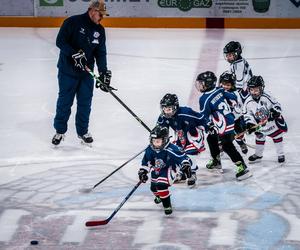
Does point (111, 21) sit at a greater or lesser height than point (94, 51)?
lesser

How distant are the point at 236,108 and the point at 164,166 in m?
1.27

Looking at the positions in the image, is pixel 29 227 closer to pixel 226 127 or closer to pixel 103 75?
pixel 226 127

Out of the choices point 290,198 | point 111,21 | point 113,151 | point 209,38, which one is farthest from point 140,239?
point 111,21

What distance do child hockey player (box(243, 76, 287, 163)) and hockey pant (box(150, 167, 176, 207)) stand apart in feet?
3.94

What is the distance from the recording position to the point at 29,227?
14.4ft

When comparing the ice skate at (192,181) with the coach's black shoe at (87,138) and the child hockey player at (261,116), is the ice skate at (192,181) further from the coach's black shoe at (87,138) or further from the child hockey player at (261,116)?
the coach's black shoe at (87,138)

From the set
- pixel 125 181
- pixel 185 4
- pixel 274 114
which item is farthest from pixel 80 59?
pixel 185 4

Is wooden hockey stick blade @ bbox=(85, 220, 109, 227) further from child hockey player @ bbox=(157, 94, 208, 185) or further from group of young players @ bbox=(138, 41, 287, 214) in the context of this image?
child hockey player @ bbox=(157, 94, 208, 185)

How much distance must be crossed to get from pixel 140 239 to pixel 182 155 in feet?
2.11

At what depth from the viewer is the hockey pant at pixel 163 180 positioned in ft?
15.0

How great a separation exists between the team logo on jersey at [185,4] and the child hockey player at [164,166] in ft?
28.5

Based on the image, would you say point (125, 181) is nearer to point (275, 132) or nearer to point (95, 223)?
point (95, 223)

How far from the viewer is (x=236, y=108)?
5637 millimetres

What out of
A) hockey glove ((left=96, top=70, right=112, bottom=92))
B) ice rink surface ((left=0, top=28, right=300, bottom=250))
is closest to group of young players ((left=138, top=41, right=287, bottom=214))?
ice rink surface ((left=0, top=28, right=300, bottom=250))
